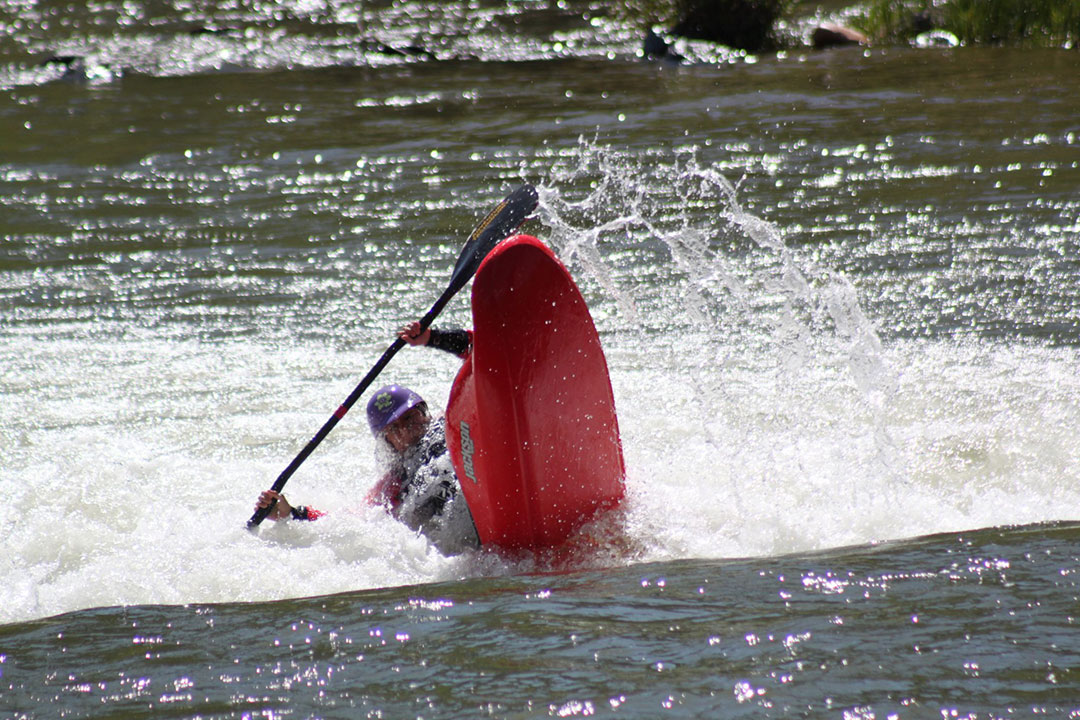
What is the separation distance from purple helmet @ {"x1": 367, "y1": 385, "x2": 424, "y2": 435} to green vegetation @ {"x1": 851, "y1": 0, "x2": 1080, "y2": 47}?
463 inches

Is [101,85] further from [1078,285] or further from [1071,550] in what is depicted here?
[1071,550]

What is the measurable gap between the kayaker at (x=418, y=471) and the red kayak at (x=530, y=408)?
179 mm

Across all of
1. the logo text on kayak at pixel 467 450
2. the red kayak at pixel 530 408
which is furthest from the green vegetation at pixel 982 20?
the logo text on kayak at pixel 467 450

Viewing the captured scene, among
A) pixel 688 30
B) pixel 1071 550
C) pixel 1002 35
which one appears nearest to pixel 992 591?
pixel 1071 550

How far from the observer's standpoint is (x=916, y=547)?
13.5ft

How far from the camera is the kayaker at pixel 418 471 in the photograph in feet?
16.6

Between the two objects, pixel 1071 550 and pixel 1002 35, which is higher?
pixel 1002 35

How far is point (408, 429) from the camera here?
517 cm

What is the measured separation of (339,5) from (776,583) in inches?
742

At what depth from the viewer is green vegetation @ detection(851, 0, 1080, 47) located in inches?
562

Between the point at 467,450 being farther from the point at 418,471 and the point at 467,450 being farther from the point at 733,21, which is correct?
the point at 733,21

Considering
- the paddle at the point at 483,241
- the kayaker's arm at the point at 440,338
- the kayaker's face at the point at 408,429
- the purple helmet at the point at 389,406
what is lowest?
the kayaker's face at the point at 408,429

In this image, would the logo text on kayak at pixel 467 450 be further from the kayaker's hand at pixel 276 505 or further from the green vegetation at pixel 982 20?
the green vegetation at pixel 982 20

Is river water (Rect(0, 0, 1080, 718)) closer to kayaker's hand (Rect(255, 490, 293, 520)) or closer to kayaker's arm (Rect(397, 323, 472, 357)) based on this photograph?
kayaker's hand (Rect(255, 490, 293, 520))
